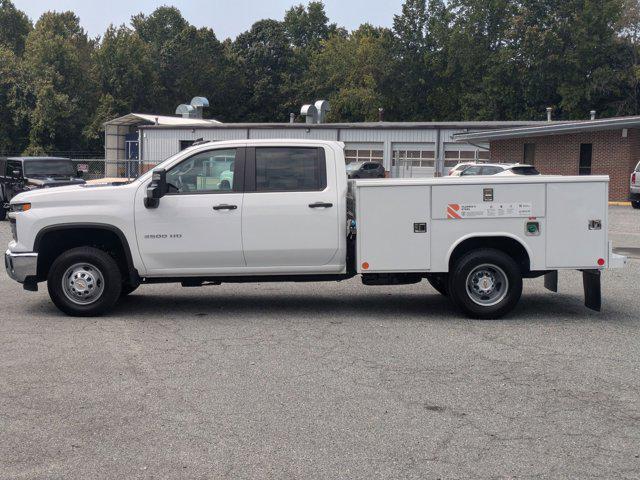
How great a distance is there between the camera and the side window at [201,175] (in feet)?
29.6

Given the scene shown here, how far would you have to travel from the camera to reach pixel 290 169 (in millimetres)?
9102

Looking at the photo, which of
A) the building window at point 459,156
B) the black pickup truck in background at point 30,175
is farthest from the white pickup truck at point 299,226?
the building window at point 459,156

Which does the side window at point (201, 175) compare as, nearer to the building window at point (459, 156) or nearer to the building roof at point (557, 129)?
the building roof at point (557, 129)

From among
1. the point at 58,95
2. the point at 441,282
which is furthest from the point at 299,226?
the point at 58,95

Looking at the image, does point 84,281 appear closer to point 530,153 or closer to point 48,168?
point 48,168

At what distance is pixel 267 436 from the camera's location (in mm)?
5273

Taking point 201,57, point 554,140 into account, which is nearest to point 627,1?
point 554,140

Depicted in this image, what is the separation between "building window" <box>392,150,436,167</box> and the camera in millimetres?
44812

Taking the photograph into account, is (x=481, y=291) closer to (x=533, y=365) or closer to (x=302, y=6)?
(x=533, y=365)

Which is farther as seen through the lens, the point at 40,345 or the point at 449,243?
the point at 449,243

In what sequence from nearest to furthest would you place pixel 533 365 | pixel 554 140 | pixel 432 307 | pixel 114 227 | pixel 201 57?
pixel 533 365 → pixel 114 227 → pixel 432 307 → pixel 554 140 → pixel 201 57

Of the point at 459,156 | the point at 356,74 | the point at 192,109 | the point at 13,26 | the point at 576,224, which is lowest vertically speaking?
the point at 576,224

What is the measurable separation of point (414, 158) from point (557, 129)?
35.9ft

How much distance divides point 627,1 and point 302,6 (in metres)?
51.6
